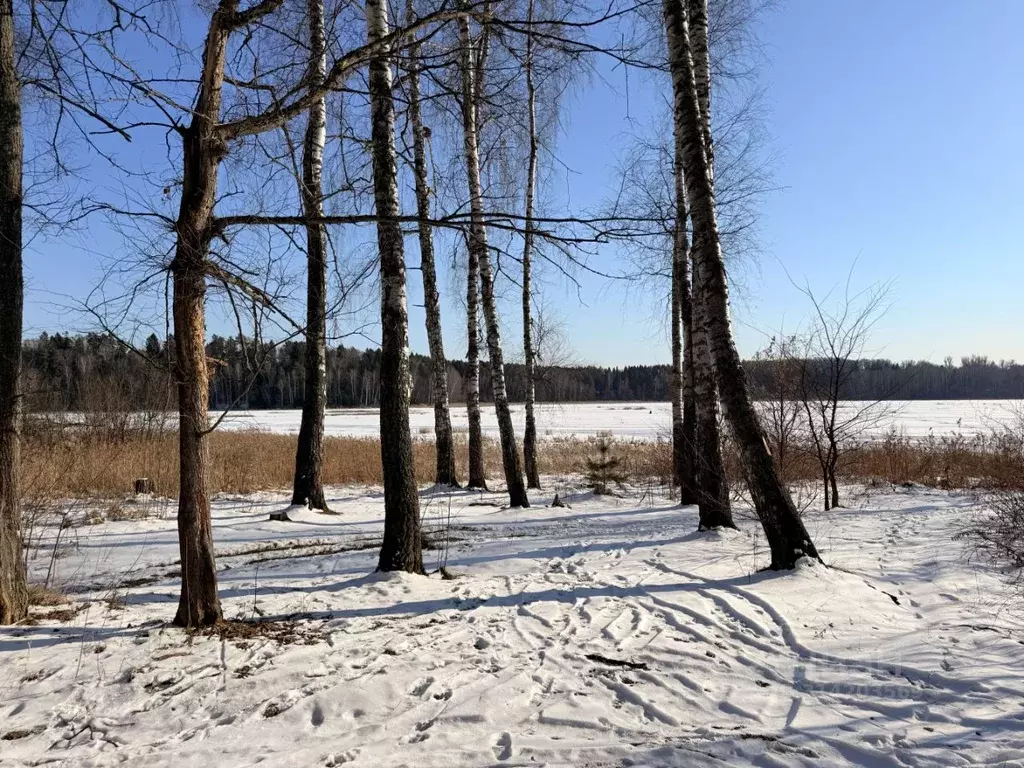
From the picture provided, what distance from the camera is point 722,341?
5461mm

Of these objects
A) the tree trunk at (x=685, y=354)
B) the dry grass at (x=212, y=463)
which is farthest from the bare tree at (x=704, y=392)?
the dry grass at (x=212, y=463)

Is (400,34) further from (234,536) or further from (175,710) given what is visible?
(234,536)

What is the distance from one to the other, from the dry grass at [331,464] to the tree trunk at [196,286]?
5.05m

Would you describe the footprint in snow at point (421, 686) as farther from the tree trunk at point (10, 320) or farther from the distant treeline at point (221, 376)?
the tree trunk at point (10, 320)

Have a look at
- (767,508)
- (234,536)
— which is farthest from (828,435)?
(234,536)

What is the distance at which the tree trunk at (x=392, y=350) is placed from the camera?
4.73m

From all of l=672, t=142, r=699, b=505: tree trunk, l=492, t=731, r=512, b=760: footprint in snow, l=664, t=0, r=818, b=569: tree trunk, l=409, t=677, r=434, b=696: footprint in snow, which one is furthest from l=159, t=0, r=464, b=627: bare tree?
l=672, t=142, r=699, b=505: tree trunk

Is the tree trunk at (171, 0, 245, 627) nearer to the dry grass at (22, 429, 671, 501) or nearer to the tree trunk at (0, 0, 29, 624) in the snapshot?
the tree trunk at (0, 0, 29, 624)

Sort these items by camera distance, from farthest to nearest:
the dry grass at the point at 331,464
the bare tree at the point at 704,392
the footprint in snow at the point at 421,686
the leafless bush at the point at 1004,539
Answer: the dry grass at the point at 331,464 → the bare tree at the point at 704,392 → the leafless bush at the point at 1004,539 → the footprint in snow at the point at 421,686

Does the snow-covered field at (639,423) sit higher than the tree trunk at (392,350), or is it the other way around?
the tree trunk at (392,350)

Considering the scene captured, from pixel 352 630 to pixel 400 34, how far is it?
3.64m

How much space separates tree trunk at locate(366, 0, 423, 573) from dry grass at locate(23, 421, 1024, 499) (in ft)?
16.7

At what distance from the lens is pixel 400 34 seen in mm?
3406

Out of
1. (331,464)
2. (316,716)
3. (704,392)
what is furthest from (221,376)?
(331,464)
